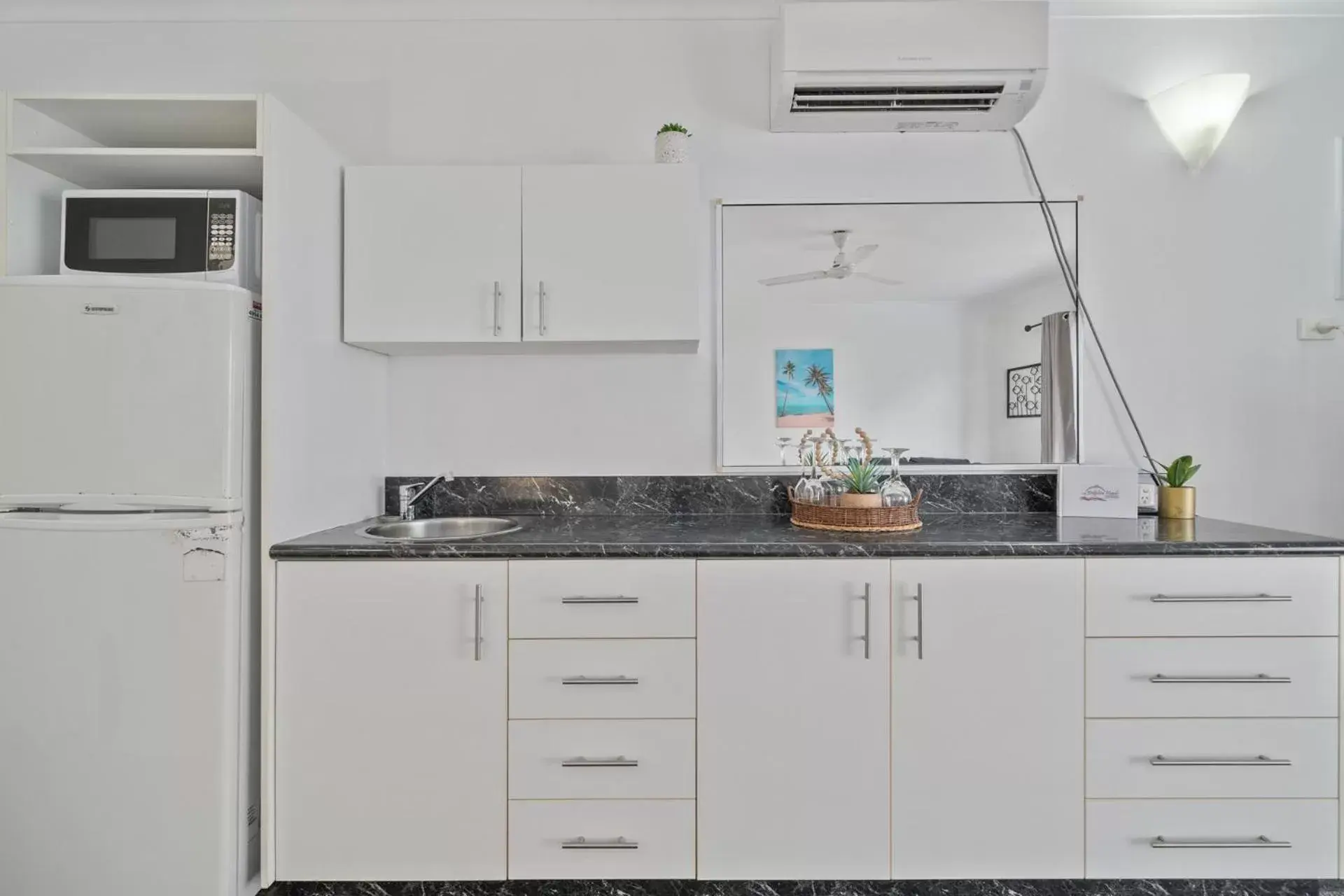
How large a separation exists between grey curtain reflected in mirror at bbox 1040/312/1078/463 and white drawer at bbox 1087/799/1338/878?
3.42 ft

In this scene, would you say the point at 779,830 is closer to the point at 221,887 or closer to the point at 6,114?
the point at 221,887

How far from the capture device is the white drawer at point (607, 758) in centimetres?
173

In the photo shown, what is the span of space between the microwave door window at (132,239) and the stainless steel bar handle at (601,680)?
1447mm

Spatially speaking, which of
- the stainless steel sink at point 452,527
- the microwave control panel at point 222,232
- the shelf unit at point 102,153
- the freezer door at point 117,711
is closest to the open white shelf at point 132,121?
the shelf unit at point 102,153

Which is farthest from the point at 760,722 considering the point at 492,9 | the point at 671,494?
the point at 492,9

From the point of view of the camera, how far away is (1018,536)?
1.84 metres

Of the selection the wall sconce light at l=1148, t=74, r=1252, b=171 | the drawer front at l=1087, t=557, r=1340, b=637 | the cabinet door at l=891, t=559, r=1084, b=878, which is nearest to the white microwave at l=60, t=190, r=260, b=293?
the cabinet door at l=891, t=559, r=1084, b=878

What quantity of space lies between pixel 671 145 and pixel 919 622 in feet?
4.99

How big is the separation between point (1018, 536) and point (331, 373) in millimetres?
1953

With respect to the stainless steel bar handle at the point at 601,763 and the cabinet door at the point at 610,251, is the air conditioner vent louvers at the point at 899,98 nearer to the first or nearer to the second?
the cabinet door at the point at 610,251

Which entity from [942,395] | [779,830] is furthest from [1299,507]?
[779,830]

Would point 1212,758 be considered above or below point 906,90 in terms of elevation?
below

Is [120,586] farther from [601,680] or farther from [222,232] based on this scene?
[601,680]

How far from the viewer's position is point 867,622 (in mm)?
1728
